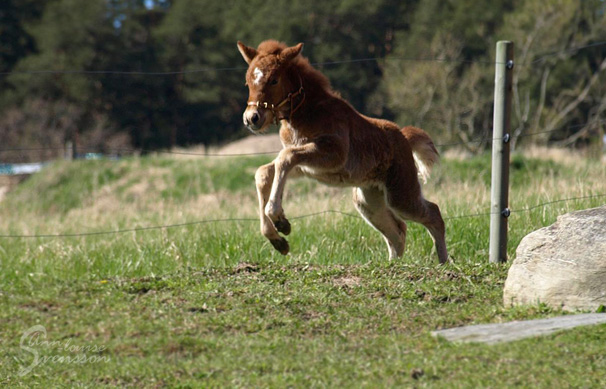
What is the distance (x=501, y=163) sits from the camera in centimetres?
788

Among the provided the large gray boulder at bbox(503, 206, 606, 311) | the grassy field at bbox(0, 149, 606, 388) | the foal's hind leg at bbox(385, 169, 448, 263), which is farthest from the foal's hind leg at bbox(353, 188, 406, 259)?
the large gray boulder at bbox(503, 206, 606, 311)

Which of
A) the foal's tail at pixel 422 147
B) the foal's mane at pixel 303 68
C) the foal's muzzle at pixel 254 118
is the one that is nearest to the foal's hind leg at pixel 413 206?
the foal's tail at pixel 422 147

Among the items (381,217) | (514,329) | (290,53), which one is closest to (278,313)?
(514,329)

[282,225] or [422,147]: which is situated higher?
[422,147]

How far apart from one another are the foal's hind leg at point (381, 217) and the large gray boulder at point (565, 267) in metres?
1.99

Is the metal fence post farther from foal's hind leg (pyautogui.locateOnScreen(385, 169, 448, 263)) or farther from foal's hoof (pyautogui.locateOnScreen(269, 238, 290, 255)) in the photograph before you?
foal's hoof (pyautogui.locateOnScreen(269, 238, 290, 255))

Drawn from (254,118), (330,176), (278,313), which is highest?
(254,118)

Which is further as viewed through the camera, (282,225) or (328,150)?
(328,150)

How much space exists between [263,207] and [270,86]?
1.01m

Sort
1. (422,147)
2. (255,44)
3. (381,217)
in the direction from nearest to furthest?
(381,217)
(422,147)
(255,44)

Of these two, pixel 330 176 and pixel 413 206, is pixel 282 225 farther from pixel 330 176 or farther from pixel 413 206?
pixel 413 206

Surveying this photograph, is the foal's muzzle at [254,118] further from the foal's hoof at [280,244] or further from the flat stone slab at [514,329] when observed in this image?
the flat stone slab at [514,329]

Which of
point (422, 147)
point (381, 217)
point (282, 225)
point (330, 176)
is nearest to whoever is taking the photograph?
point (282, 225)

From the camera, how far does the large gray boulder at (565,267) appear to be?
5.86 meters
